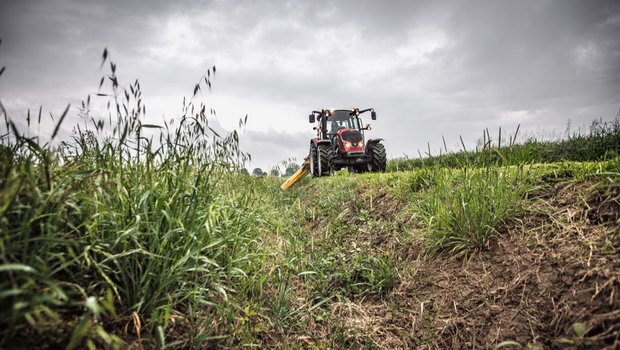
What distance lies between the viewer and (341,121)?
11766mm

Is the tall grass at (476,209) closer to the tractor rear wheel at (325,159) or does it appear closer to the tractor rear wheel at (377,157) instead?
the tractor rear wheel at (377,157)

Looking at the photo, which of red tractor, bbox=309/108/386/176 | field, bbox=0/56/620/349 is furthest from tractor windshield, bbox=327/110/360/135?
field, bbox=0/56/620/349

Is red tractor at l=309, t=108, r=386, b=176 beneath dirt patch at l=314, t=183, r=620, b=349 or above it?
above

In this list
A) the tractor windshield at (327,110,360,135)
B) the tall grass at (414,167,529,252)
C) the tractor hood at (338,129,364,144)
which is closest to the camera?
the tall grass at (414,167,529,252)

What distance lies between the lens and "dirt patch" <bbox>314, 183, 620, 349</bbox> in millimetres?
1683

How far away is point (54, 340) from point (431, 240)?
8.49 feet

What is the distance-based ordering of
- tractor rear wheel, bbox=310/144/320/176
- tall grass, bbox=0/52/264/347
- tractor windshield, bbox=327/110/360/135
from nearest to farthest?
tall grass, bbox=0/52/264/347, tractor rear wheel, bbox=310/144/320/176, tractor windshield, bbox=327/110/360/135

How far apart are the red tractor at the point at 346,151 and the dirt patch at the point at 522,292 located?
7.11 metres

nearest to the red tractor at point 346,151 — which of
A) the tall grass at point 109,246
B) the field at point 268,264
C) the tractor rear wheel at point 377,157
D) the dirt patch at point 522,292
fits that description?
the tractor rear wheel at point 377,157

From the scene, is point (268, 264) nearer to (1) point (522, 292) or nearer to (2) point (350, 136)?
(1) point (522, 292)

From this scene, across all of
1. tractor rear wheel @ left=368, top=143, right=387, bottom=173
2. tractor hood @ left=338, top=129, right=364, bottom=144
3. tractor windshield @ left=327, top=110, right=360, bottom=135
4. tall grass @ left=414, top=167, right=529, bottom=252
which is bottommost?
tall grass @ left=414, top=167, right=529, bottom=252

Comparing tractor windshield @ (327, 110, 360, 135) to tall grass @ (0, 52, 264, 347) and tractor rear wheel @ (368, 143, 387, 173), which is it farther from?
tall grass @ (0, 52, 264, 347)

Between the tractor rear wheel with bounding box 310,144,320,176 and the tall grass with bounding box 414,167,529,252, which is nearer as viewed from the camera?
the tall grass with bounding box 414,167,529,252

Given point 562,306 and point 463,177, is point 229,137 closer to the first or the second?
point 463,177
